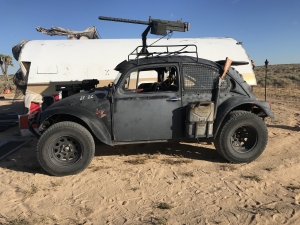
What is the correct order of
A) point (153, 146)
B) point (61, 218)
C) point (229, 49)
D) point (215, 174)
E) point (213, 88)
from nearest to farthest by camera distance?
1. point (61, 218)
2. point (215, 174)
3. point (213, 88)
4. point (153, 146)
5. point (229, 49)

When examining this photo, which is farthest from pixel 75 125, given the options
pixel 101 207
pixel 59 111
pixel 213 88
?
pixel 213 88

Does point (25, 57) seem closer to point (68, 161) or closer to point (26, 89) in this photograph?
point (26, 89)

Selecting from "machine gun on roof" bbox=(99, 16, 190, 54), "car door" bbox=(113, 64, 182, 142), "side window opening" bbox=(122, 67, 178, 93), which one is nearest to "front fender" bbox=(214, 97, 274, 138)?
"car door" bbox=(113, 64, 182, 142)

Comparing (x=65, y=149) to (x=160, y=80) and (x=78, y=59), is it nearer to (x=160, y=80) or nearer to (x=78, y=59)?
(x=160, y=80)

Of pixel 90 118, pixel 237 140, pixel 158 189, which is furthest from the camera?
pixel 237 140

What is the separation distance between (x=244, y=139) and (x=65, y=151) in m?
3.26

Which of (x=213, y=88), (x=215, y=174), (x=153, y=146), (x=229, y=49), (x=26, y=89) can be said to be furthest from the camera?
(x=229, y=49)

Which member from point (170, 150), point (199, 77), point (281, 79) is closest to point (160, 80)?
point (199, 77)

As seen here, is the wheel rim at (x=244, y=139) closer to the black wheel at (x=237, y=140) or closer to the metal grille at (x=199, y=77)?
the black wheel at (x=237, y=140)

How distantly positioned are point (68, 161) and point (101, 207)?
147 centimetres

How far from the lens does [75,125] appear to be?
501cm

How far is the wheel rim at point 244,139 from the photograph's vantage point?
5379mm

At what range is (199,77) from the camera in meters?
5.32

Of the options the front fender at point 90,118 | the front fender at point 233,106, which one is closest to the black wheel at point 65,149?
the front fender at point 90,118
